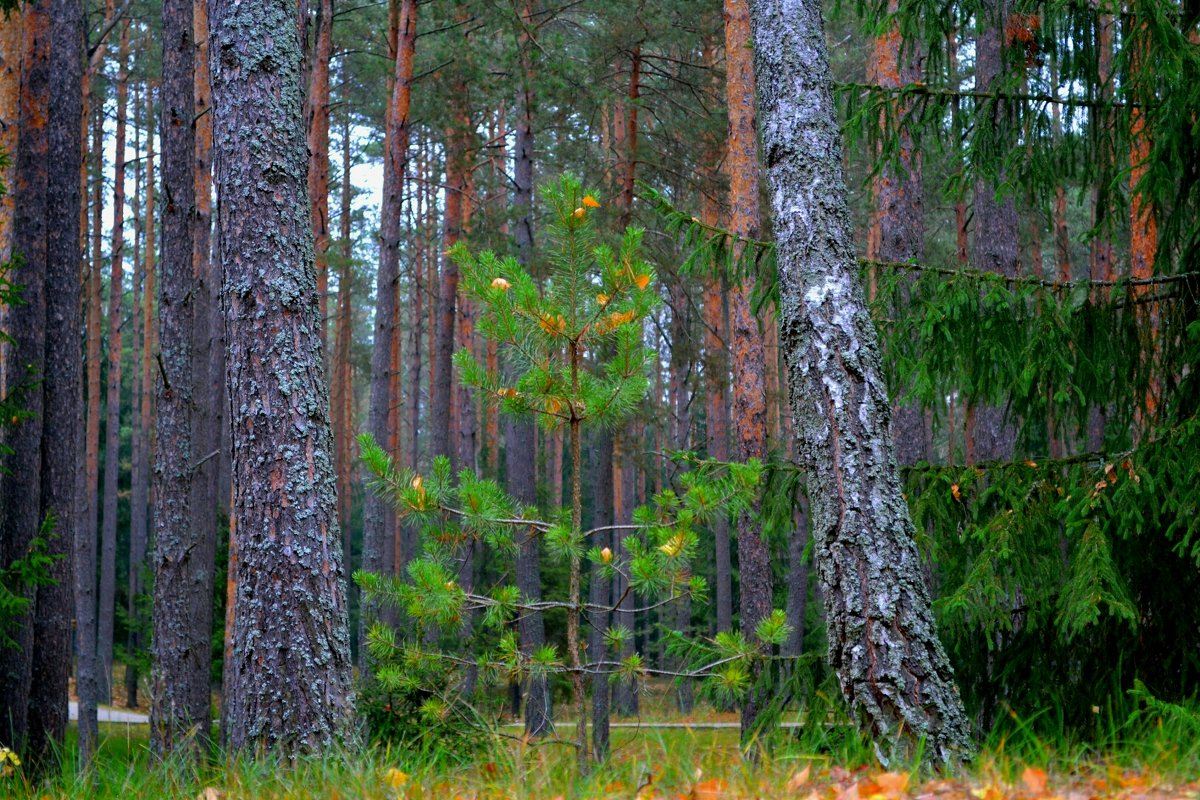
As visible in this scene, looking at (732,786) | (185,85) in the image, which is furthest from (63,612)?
(732,786)

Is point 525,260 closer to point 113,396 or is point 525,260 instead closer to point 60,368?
point 60,368

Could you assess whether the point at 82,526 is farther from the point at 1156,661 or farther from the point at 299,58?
the point at 1156,661

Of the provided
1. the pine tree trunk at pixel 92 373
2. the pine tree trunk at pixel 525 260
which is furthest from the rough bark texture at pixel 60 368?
the pine tree trunk at pixel 92 373

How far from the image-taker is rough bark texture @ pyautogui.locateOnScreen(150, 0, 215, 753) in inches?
332

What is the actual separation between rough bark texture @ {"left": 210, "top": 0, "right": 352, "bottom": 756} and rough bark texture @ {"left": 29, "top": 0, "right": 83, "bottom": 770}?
5.80 m

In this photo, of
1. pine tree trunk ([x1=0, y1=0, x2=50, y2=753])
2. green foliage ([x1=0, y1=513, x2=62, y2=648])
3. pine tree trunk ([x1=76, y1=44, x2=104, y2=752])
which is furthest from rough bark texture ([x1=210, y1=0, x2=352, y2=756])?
pine tree trunk ([x1=76, y1=44, x2=104, y2=752])

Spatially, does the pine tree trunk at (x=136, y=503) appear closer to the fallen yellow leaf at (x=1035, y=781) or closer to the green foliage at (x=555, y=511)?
the green foliage at (x=555, y=511)

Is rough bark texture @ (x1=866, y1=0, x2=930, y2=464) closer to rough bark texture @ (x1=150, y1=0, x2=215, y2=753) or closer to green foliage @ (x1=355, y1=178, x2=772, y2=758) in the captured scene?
green foliage @ (x1=355, y1=178, x2=772, y2=758)

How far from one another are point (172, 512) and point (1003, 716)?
22.3 ft

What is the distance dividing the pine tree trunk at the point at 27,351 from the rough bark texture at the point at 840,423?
261 inches

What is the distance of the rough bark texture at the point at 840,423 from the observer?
377 centimetres

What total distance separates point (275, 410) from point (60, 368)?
247 inches

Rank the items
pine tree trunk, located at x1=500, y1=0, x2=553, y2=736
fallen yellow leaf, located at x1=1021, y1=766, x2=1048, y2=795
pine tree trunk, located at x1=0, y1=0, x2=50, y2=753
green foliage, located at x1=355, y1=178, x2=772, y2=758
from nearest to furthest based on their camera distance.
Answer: fallen yellow leaf, located at x1=1021, y1=766, x2=1048, y2=795 → green foliage, located at x1=355, y1=178, x2=772, y2=758 → pine tree trunk, located at x1=0, y1=0, x2=50, y2=753 → pine tree trunk, located at x1=500, y1=0, x2=553, y2=736

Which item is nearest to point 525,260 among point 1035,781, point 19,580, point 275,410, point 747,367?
point 747,367
